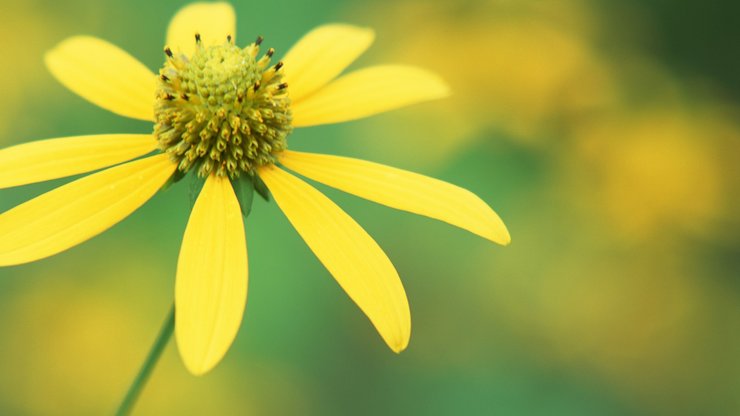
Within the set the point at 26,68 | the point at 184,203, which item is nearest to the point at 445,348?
the point at 184,203

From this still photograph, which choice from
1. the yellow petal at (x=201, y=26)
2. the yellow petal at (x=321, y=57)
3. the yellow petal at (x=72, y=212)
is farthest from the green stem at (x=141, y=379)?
the yellow petal at (x=201, y=26)

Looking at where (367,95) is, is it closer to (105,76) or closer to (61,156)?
(105,76)

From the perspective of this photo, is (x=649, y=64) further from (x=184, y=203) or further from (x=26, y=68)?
(x=26, y=68)

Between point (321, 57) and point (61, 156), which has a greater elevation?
point (321, 57)

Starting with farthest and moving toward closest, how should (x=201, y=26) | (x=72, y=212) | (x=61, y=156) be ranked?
(x=201, y=26) → (x=61, y=156) → (x=72, y=212)

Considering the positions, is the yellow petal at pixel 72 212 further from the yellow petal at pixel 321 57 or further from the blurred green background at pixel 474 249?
the blurred green background at pixel 474 249

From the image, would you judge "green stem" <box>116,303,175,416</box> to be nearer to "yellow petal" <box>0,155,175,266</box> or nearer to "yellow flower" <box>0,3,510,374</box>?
"yellow flower" <box>0,3,510,374</box>

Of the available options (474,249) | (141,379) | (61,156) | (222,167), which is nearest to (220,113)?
(222,167)
